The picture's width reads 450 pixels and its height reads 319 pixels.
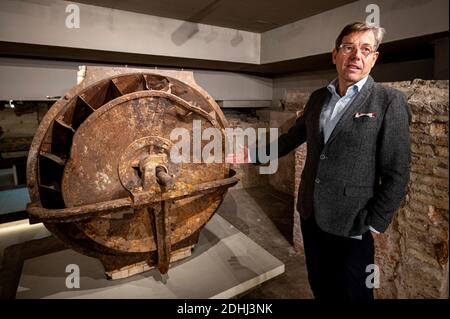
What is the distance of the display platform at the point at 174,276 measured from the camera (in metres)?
2.35

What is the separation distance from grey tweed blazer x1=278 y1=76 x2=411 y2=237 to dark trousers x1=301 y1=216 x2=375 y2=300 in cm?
12

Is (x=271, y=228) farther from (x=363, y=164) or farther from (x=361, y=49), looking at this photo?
(x=361, y=49)

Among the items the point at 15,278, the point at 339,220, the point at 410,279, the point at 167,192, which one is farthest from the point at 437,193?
the point at 15,278

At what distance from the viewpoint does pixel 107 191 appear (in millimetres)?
2066

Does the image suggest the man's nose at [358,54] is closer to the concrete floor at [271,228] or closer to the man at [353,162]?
the man at [353,162]

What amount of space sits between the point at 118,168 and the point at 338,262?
178 centimetres

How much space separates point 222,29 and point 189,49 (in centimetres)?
65

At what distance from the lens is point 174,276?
2551mm

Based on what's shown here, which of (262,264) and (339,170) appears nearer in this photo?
(339,170)

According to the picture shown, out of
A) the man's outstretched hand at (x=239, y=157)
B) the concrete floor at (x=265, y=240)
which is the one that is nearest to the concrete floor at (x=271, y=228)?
the concrete floor at (x=265, y=240)

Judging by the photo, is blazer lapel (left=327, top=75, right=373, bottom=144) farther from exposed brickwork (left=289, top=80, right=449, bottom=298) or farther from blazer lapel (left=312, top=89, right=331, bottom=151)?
exposed brickwork (left=289, top=80, right=449, bottom=298)

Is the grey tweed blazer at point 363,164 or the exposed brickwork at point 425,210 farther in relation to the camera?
the exposed brickwork at point 425,210

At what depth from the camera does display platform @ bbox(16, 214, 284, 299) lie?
2.35 m
